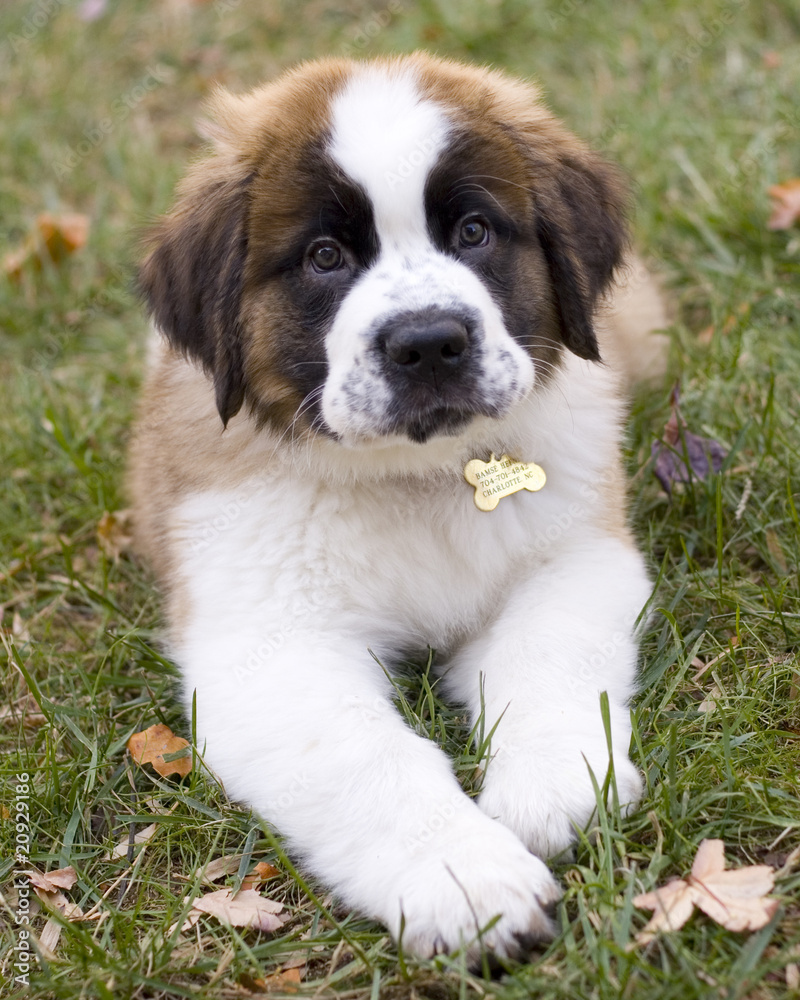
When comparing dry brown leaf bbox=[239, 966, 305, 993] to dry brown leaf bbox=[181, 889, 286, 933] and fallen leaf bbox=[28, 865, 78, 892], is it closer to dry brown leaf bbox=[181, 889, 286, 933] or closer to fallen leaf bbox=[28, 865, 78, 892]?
dry brown leaf bbox=[181, 889, 286, 933]

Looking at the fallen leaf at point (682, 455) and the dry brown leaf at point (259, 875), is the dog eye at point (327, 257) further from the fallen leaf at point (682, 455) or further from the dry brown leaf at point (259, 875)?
the dry brown leaf at point (259, 875)

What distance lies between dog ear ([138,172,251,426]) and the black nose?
50 cm

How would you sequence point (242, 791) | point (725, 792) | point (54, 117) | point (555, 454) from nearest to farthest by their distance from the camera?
point (725, 792), point (242, 791), point (555, 454), point (54, 117)

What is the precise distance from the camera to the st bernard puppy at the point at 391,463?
2.33 m

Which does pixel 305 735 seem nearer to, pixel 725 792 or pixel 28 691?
pixel 725 792

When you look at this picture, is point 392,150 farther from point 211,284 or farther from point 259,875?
point 259,875

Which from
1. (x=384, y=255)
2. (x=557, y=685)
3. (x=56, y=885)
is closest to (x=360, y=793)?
(x=557, y=685)

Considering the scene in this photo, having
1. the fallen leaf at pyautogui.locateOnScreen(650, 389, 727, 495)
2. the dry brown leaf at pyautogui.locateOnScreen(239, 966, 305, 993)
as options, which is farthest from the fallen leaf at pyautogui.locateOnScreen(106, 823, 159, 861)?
the fallen leaf at pyautogui.locateOnScreen(650, 389, 727, 495)

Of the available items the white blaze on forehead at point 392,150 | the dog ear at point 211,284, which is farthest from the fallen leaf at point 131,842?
the white blaze on forehead at point 392,150

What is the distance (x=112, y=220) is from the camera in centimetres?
551

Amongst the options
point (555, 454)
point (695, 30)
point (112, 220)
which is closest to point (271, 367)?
point (555, 454)

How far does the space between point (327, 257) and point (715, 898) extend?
5.49ft

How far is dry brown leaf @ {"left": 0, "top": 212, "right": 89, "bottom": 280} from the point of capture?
5.05m

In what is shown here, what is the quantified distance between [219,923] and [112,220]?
4.15 metres
